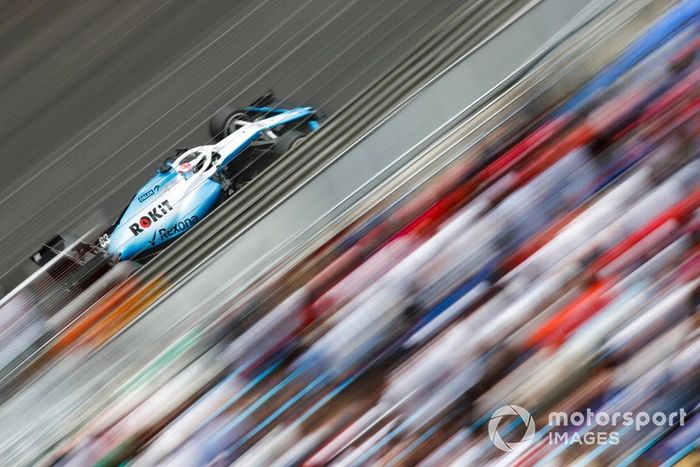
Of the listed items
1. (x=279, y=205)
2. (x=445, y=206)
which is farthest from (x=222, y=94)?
(x=445, y=206)

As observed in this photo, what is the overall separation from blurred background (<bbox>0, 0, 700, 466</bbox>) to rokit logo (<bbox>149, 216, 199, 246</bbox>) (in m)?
0.76

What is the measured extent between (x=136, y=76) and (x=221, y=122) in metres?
0.80

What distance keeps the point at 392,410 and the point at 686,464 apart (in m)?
0.99

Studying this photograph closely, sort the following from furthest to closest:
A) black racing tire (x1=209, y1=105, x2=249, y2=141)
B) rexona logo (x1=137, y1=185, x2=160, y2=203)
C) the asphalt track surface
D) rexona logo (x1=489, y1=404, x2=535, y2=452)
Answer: the asphalt track surface
black racing tire (x1=209, y1=105, x2=249, y2=141)
rexona logo (x1=137, y1=185, x2=160, y2=203)
rexona logo (x1=489, y1=404, x2=535, y2=452)

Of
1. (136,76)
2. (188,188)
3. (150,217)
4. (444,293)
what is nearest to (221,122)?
(188,188)

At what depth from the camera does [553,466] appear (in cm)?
315

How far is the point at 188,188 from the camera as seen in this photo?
4602 millimetres

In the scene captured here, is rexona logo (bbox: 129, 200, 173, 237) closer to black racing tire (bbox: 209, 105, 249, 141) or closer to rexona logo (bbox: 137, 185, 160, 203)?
rexona logo (bbox: 137, 185, 160, 203)

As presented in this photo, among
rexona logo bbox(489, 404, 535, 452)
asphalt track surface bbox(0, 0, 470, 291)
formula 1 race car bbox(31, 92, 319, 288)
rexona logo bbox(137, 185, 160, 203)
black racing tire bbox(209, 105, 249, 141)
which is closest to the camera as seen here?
rexona logo bbox(489, 404, 535, 452)

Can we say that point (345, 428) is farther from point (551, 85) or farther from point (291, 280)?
point (551, 85)

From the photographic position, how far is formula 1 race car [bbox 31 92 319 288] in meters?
4.54

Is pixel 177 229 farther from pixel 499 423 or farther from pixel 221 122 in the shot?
pixel 499 423

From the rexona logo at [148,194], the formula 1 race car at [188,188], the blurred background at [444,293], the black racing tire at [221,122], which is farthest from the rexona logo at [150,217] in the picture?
the blurred background at [444,293]

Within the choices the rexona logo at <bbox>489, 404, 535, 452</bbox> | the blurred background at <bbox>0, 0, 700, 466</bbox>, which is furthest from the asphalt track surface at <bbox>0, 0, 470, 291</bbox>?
the rexona logo at <bbox>489, 404, 535, 452</bbox>
